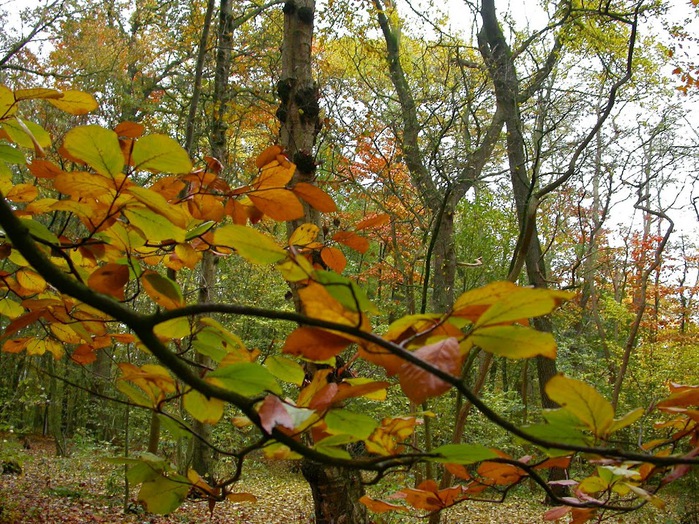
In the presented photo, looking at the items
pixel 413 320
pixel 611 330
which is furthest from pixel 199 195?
pixel 611 330

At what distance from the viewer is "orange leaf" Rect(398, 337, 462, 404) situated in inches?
8.0

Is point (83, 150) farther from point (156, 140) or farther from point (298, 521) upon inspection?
point (298, 521)

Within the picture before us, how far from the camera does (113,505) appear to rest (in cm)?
466

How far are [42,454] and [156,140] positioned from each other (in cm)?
953

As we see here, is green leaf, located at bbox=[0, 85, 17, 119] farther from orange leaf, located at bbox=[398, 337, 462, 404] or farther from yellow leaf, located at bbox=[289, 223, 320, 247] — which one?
orange leaf, located at bbox=[398, 337, 462, 404]

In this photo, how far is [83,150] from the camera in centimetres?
33

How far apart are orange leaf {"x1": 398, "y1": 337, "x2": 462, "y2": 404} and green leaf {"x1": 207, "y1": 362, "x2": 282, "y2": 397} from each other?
0.40 ft

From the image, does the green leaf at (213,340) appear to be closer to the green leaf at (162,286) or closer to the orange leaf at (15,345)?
the green leaf at (162,286)

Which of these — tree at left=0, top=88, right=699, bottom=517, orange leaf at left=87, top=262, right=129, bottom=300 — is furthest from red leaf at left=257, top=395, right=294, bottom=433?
orange leaf at left=87, top=262, right=129, bottom=300

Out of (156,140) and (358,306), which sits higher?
(156,140)

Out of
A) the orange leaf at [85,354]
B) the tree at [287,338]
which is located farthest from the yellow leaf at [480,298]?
the orange leaf at [85,354]

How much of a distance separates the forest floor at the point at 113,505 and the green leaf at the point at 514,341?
10.3ft

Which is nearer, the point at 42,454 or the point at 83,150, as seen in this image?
the point at 83,150

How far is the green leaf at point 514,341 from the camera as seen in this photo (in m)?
0.23
